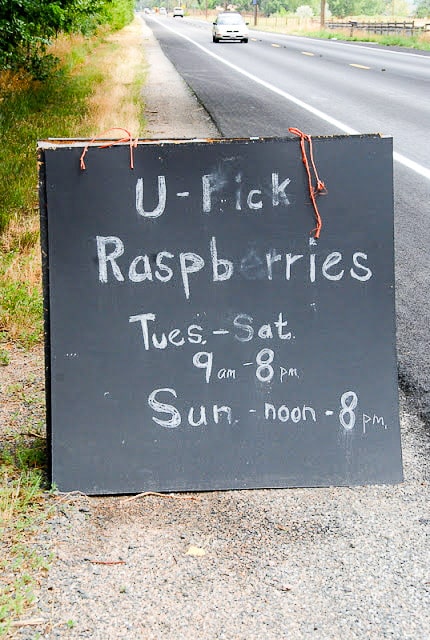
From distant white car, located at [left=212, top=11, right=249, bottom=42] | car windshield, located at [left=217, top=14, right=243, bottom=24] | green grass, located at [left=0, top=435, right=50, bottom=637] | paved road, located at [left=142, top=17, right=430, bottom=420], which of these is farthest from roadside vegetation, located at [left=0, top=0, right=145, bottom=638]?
car windshield, located at [left=217, top=14, right=243, bottom=24]

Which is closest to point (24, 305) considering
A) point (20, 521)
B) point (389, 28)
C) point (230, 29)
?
point (20, 521)

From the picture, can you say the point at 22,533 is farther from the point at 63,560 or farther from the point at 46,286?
the point at 46,286

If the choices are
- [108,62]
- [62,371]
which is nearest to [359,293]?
[62,371]

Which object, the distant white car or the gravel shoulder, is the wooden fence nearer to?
the distant white car

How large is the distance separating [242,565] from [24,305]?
2.80 meters

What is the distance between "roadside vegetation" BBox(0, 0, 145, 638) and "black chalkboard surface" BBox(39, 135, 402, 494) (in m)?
0.26

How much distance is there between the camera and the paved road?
5.64 m

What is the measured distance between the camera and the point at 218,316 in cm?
347

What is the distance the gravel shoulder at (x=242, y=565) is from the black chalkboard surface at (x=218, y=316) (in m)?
0.14

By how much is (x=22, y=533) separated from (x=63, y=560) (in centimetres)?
21

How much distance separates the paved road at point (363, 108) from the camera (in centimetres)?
564

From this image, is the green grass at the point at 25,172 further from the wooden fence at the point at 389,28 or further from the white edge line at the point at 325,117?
the wooden fence at the point at 389,28

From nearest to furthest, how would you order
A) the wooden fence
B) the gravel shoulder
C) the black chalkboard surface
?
1. the gravel shoulder
2. the black chalkboard surface
3. the wooden fence

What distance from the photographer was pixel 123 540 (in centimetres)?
309
